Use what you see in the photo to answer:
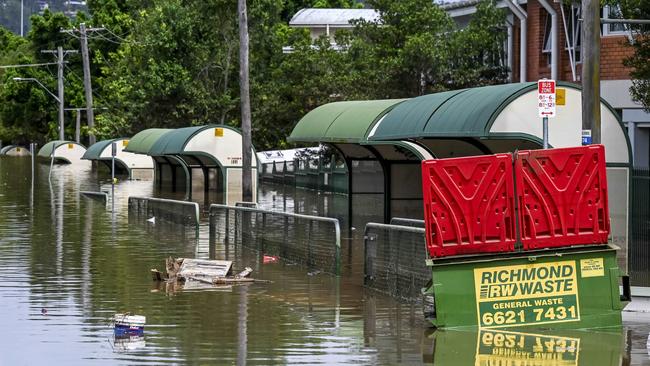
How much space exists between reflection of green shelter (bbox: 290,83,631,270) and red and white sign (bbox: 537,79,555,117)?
1.88 metres

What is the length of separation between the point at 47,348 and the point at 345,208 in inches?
1028

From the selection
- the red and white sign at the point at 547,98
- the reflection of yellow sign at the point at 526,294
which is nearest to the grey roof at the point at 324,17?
the red and white sign at the point at 547,98

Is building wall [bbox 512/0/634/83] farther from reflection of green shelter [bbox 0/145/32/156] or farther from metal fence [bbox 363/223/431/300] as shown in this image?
reflection of green shelter [bbox 0/145/32/156]

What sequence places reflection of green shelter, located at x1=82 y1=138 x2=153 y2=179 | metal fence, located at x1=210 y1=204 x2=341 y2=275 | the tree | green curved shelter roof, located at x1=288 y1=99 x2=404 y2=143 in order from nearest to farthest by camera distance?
metal fence, located at x1=210 y1=204 x2=341 y2=275 → the tree → green curved shelter roof, located at x1=288 y1=99 x2=404 y2=143 → reflection of green shelter, located at x1=82 y1=138 x2=153 y2=179

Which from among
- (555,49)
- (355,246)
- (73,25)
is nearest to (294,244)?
(355,246)

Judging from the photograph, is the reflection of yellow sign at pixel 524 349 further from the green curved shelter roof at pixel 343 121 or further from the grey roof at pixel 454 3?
the grey roof at pixel 454 3

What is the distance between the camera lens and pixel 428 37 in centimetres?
4494

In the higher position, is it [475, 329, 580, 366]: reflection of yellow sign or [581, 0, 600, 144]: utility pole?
[581, 0, 600, 144]: utility pole

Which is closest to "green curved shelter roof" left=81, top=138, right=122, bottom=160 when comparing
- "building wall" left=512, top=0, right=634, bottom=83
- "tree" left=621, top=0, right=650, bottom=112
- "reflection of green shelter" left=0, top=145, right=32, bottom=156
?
"building wall" left=512, top=0, right=634, bottom=83

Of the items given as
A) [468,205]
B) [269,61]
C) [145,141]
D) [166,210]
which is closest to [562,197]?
[468,205]

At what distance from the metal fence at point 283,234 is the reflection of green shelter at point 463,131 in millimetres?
3041

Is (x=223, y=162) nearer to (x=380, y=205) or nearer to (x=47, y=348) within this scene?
(x=380, y=205)

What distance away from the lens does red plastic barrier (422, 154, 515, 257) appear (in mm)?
14391

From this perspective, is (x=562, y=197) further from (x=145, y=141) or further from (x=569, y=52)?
(x=145, y=141)
